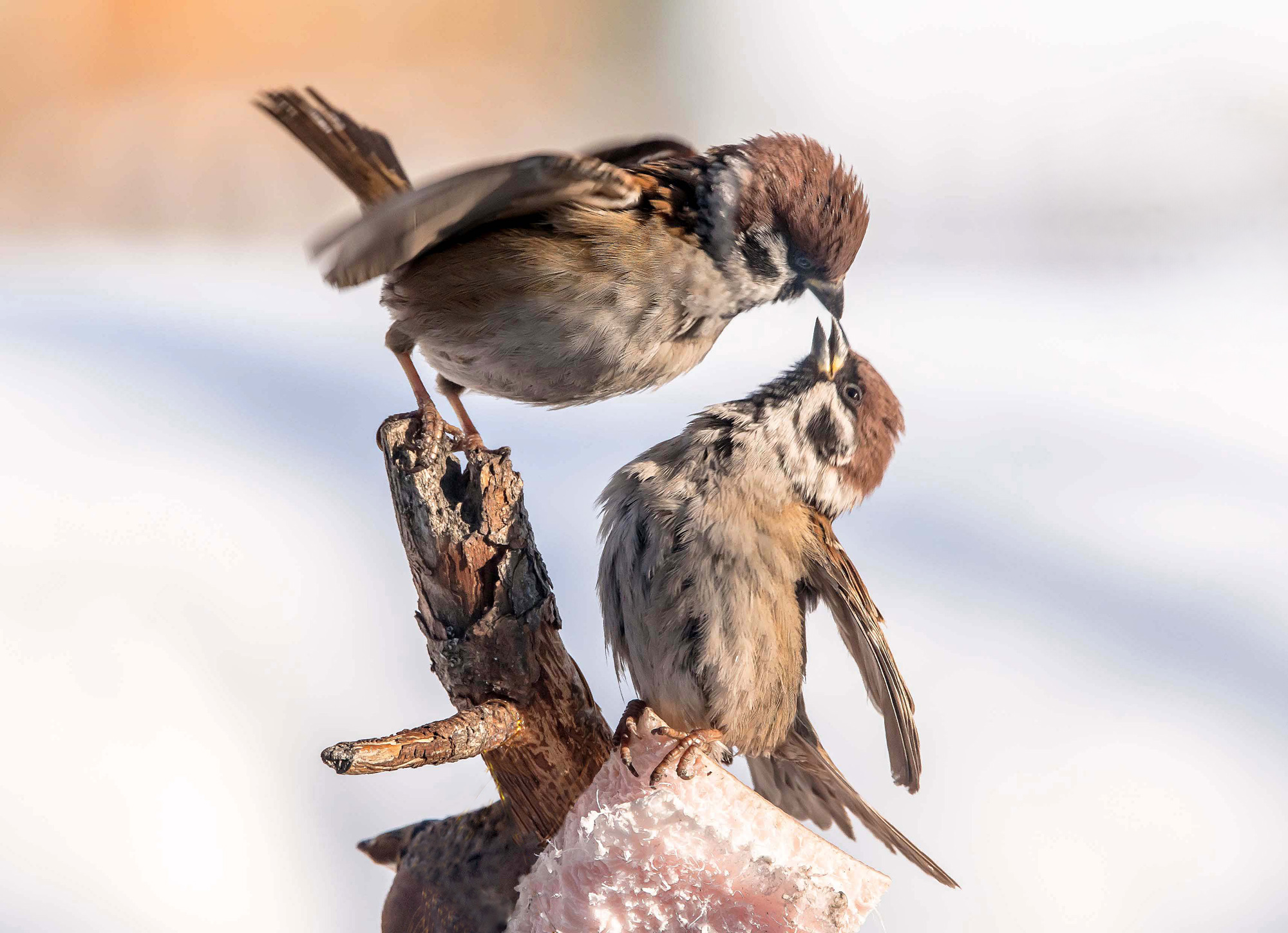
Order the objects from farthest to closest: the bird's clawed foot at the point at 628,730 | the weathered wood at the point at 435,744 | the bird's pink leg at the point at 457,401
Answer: the bird's pink leg at the point at 457,401, the bird's clawed foot at the point at 628,730, the weathered wood at the point at 435,744

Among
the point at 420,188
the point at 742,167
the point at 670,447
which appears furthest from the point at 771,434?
the point at 420,188

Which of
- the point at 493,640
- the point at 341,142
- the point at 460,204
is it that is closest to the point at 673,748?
the point at 493,640

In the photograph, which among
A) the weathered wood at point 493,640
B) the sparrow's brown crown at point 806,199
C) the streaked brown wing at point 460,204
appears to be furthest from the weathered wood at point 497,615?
the sparrow's brown crown at point 806,199

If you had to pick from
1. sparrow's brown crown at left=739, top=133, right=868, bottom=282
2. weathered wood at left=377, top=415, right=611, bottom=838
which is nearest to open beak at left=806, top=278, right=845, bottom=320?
sparrow's brown crown at left=739, top=133, right=868, bottom=282

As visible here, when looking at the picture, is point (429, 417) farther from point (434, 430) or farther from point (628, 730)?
point (628, 730)

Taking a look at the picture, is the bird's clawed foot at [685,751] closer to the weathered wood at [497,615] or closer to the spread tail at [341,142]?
the weathered wood at [497,615]

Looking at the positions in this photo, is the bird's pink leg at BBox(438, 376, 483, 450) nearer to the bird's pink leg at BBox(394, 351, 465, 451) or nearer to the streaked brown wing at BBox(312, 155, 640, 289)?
the bird's pink leg at BBox(394, 351, 465, 451)
